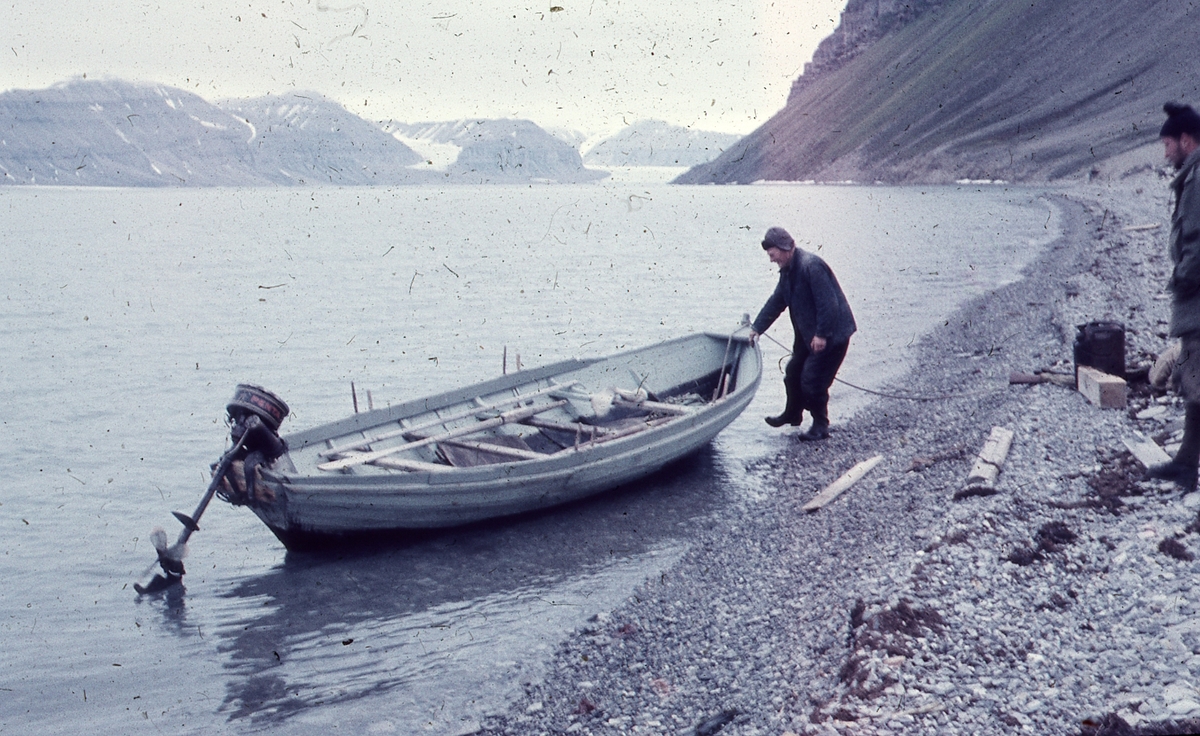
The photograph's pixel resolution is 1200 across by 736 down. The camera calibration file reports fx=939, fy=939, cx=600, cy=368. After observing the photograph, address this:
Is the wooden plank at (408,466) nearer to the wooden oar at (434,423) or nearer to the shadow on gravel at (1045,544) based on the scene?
the wooden oar at (434,423)

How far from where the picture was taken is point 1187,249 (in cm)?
596

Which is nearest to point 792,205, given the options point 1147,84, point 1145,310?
point 1147,84

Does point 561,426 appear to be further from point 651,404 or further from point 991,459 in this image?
point 991,459

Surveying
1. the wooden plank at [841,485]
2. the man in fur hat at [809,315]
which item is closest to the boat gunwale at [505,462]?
the man in fur hat at [809,315]

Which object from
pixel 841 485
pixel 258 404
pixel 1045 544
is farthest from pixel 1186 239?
pixel 258 404

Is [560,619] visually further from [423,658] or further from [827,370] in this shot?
[827,370]

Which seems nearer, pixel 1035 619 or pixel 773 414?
pixel 1035 619

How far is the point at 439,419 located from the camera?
10.4 meters

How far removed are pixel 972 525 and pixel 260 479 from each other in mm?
5875

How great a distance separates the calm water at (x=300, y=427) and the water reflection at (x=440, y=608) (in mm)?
28

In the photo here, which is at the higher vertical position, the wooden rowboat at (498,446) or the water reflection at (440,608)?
the wooden rowboat at (498,446)

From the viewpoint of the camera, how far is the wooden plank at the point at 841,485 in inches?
374

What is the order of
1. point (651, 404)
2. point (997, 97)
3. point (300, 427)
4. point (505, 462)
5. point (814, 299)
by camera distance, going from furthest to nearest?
point (997, 97)
point (300, 427)
point (651, 404)
point (814, 299)
point (505, 462)

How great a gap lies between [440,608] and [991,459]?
16.6ft
